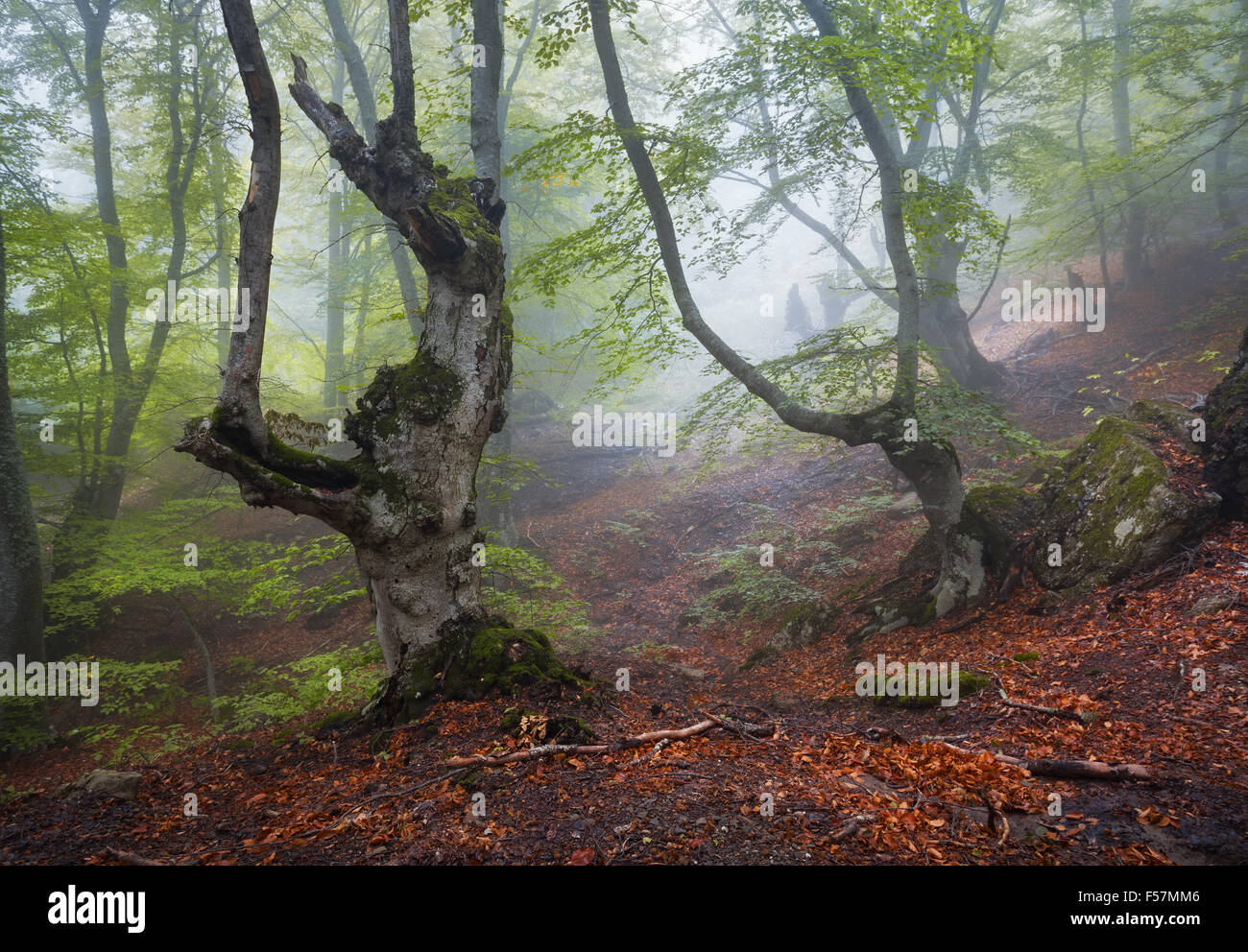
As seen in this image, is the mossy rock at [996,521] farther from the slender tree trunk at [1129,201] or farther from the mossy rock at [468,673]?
the slender tree trunk at [1129,201]

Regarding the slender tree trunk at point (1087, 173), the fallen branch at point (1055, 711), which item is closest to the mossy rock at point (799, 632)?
the fallen branch at point (1055, 711)


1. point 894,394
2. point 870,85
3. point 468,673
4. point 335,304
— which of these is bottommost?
point 468,673

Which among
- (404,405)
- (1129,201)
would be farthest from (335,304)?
(1129,201)

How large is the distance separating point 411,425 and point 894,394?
5.62 meters

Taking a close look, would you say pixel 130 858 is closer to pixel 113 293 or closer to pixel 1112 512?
pixel 1112 512

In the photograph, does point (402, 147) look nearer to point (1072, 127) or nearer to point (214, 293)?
point (214, 293)

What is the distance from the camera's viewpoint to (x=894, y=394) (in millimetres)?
7027

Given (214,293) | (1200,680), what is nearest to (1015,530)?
(1200,680)

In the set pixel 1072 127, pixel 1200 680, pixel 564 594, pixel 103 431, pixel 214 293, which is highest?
pixel 1072 127

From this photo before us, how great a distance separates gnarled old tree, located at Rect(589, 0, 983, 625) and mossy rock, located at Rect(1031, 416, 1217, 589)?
0.88 metres

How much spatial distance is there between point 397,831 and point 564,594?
8543 millimetres

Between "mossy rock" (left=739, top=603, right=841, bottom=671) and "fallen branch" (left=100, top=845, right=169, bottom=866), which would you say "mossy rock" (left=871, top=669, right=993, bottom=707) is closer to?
"mossy rock" (left=739, top=603, right=841, bottom=671)

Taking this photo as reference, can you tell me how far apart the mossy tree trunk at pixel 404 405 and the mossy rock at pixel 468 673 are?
24 mm

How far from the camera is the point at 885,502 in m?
10.8
